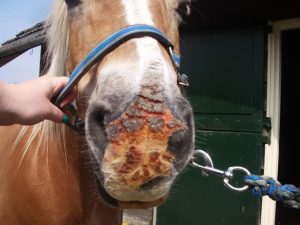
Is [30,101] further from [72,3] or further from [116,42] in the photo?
[72,3]

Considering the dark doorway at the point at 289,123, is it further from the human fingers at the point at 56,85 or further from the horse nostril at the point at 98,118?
Result: the horse nostril at the point at 98,118

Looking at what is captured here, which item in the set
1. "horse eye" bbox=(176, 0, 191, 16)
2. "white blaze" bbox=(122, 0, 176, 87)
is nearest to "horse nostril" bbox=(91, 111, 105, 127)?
"white blaze" bbox=(122, 0, 176, 87)

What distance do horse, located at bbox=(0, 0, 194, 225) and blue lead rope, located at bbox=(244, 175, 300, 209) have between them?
0.52 m

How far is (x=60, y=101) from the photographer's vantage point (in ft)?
4.58

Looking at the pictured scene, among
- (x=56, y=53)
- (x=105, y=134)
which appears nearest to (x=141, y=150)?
(x=105, y=134)

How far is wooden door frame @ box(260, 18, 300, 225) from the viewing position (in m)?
3.47

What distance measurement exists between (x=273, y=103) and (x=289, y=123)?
7.18ft

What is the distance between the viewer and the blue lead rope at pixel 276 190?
1.41m

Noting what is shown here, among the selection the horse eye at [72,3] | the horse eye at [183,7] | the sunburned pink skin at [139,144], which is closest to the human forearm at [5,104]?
the sunburned pink skin at [139,144]

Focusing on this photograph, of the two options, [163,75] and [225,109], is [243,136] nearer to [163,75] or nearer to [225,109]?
[225,109]

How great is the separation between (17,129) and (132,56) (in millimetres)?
1034

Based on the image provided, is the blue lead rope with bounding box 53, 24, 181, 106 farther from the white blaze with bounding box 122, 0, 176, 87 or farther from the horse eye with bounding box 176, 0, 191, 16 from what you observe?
the horse eye with bounding box 176, 0, 191, 16

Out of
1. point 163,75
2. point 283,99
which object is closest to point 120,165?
point 163,75

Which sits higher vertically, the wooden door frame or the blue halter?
the wooden door frame
